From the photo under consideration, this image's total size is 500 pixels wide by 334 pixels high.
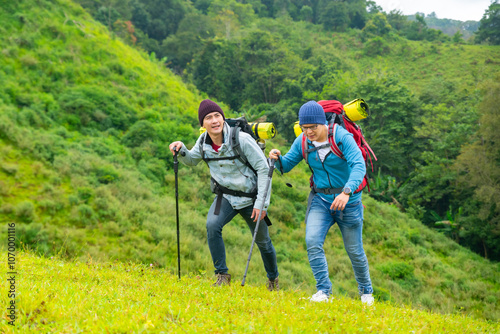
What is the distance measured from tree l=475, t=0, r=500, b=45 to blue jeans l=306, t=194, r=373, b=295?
77.4 m

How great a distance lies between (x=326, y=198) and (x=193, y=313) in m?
2.16

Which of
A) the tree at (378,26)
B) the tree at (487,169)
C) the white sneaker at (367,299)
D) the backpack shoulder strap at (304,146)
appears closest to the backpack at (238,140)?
the backpack shoulder strap at (304,146)

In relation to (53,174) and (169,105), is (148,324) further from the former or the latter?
(169,105)

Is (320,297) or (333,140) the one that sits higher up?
(333,140)

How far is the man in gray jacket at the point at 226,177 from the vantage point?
185 inches

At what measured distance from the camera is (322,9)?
254ft

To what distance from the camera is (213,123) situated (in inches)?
187

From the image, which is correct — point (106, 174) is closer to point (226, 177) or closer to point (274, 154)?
point (226, 177)

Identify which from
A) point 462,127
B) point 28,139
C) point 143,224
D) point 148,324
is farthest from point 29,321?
point 462,127

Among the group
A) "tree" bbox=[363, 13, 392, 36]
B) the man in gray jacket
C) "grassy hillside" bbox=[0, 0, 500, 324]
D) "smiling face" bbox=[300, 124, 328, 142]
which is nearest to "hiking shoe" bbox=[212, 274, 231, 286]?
the man in gray jacket

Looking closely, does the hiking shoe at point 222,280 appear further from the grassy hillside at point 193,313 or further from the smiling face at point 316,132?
the smiling face at point 316,132

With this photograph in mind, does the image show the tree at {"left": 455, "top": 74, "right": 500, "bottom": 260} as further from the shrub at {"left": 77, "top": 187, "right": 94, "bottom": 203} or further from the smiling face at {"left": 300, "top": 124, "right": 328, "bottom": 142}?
the shrub at {"left": 77, "top": 187, "right": 94, "bottom": 203}

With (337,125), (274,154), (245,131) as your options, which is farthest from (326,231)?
(245,131)

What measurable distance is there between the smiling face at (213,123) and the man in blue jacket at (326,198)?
1.12 meters
